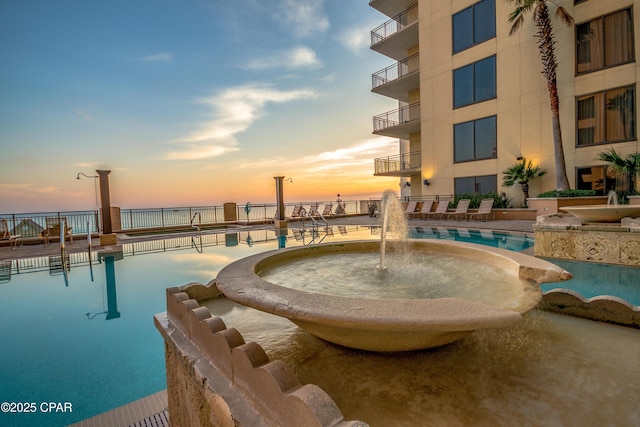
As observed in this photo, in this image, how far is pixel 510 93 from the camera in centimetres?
1374

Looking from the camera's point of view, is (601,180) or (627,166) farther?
(601,180)

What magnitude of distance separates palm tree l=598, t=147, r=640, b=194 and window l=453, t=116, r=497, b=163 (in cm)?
443

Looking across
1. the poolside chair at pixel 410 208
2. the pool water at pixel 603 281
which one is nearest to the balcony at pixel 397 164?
the poolside chair at pixel 410 208

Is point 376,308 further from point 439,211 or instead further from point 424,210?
point 424,210

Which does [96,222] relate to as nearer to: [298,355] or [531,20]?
[298,355]

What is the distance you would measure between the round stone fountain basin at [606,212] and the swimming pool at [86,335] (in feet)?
6.29

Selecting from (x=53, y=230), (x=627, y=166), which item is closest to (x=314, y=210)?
(x=53, y=230)

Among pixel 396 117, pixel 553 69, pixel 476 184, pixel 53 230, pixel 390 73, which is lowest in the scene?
pixel 53 230

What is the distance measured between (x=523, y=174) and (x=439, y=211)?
384cm

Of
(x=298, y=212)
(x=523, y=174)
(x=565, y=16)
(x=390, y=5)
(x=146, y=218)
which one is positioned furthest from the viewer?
(x=390, y=5)

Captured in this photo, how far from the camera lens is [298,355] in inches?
78.0

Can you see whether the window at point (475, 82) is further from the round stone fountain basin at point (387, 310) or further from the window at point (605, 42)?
Answer: the round stone fountain basin at point (387, 310)

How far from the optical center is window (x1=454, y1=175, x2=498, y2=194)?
48.0 feet

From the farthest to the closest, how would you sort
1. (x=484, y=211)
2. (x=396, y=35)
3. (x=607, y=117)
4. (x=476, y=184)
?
(x=396, y=35)
(x=476, y=184)
(x=484, y=211)
(x=607, y=117)
